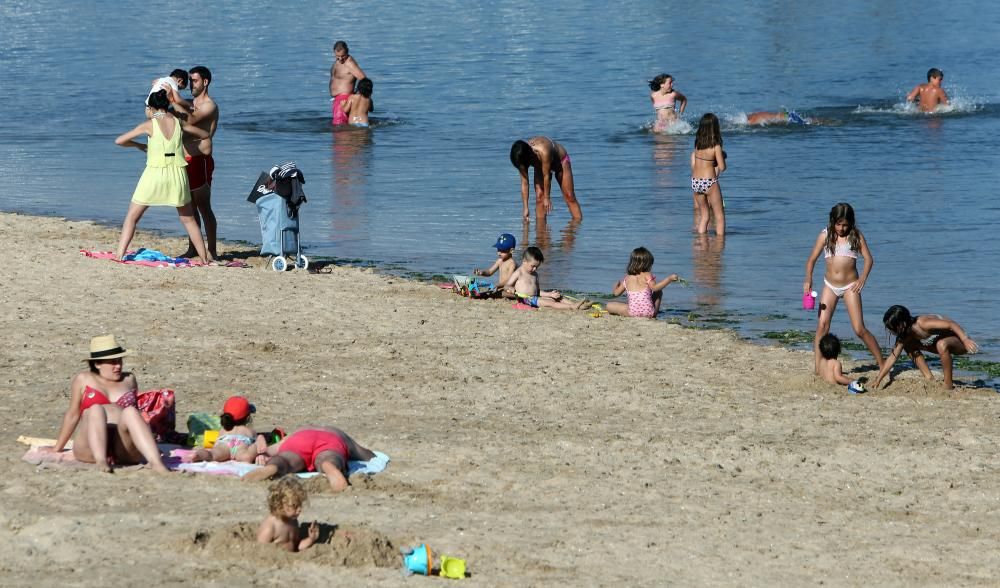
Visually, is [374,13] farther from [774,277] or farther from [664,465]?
[664,465]

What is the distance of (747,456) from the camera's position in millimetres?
8914

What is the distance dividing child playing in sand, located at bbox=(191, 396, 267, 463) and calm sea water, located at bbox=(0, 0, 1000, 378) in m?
5.16

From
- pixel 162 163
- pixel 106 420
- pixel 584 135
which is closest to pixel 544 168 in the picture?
pixel 162 163

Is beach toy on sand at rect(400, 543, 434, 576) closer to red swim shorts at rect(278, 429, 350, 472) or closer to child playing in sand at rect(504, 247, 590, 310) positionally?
red swim shorts at rect(278, 429, 350, 472)

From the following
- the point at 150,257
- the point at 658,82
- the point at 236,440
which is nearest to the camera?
the point at 236,440

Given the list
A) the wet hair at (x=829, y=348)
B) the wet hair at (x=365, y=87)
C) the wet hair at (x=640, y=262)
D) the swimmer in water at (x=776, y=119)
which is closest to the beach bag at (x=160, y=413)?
the wet hair at (x=829, y=348)

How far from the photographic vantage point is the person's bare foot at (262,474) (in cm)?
795

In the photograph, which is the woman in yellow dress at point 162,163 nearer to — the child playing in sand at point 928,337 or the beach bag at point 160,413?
the beach bag at point 160,413

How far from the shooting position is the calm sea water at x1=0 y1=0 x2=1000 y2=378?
15.4 metres

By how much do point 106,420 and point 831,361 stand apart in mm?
5078

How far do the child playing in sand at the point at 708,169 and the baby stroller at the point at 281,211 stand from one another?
14.9 feet

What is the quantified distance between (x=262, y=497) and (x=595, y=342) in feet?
14.7

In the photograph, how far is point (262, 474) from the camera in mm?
7953

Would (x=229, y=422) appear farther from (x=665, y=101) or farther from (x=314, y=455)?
(x=665, y=101)
